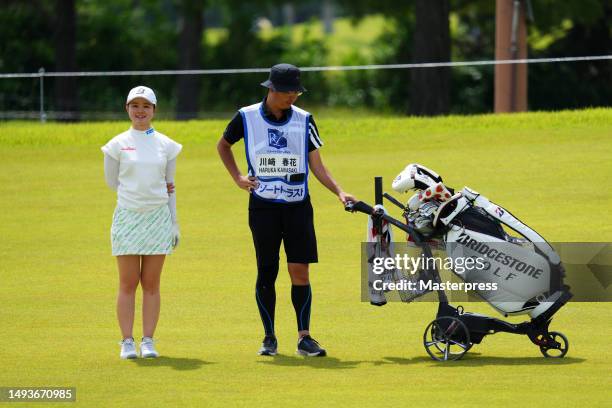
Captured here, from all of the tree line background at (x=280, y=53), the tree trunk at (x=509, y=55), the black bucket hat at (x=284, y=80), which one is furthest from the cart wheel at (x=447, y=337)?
the tree line background at (x=280, y=53)

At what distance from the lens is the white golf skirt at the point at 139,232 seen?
9695 millimetres

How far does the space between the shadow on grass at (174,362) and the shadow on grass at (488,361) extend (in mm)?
1204

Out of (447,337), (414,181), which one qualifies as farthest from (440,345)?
(414,181)

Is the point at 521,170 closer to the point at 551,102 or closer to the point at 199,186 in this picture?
the point at 199,186

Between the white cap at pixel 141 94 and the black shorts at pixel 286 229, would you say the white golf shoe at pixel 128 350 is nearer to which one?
the black shorts at pixel 286 229

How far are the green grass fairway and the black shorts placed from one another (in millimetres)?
728

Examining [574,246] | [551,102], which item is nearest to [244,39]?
[551,102]

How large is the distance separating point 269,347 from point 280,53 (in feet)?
125

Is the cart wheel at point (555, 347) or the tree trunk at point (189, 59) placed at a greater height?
the tree trunk at point (189, 59)

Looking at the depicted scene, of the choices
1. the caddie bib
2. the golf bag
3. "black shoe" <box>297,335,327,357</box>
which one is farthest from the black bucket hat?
"black shoe" <box>297,335,327,357</box>

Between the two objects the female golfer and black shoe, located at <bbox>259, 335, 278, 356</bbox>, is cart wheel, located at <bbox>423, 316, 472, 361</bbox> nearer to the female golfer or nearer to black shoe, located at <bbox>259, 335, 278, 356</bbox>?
black shoe, located at <bbox>259, 335, 278, 356</bbox>

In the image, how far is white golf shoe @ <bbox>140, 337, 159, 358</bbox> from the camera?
32.1 feet

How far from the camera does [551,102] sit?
3566 centimetres

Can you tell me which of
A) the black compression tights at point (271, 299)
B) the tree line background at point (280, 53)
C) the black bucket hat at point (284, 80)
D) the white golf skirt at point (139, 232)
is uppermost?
the tree line background at point (280, 53)
